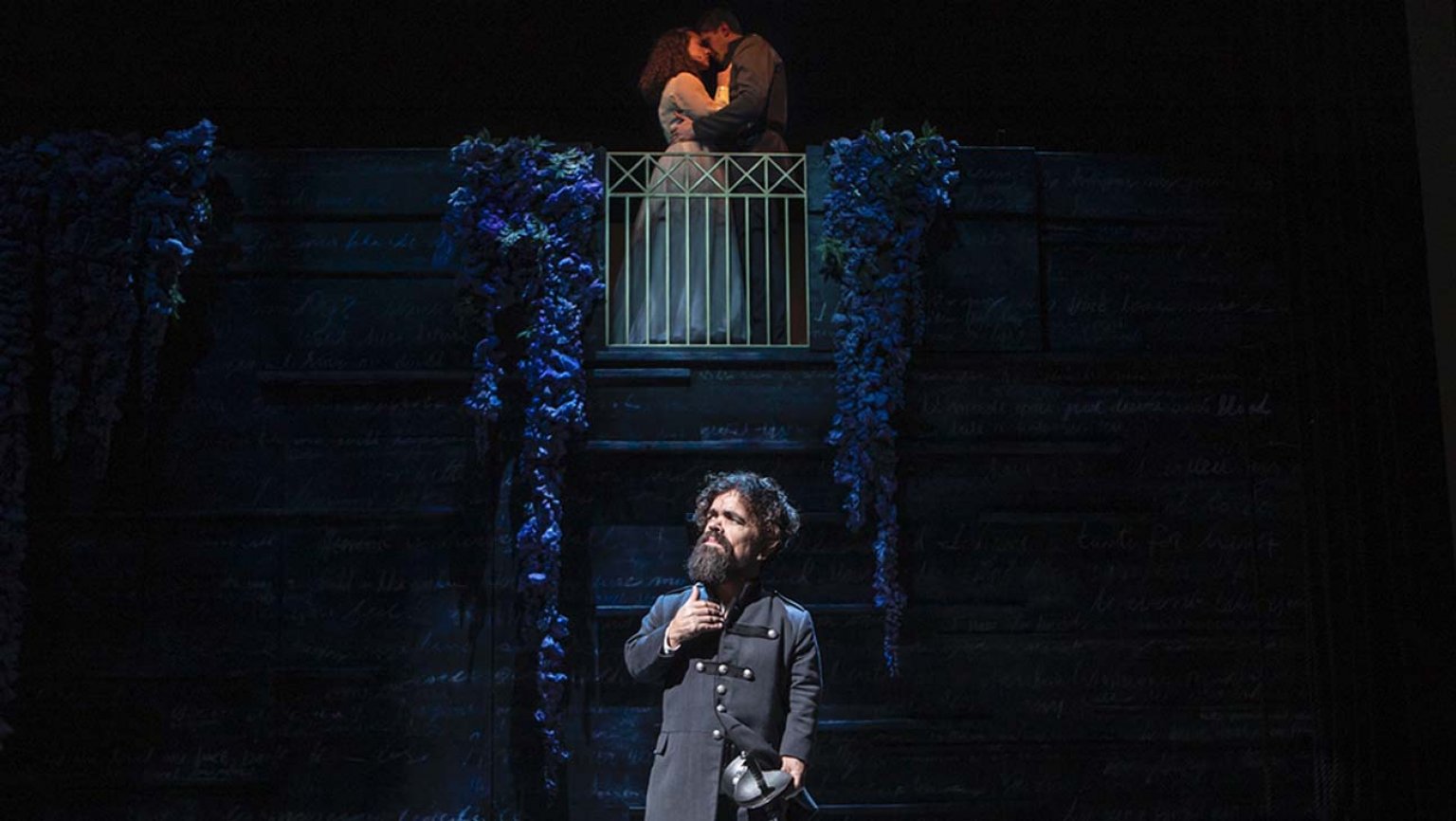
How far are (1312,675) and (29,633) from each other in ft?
14.3

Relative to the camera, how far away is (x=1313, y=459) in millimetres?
4848

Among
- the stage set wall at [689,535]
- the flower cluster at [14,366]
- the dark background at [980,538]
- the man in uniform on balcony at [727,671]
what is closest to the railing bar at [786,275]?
the stage set wall at [689,535]

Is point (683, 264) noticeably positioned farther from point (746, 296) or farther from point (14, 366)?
point (14, 366)

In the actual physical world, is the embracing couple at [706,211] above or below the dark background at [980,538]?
above

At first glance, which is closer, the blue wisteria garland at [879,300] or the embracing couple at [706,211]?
the blue wisteria garland at [879,300]

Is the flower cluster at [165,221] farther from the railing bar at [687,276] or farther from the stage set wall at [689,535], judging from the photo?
the railing bar at [687,276]

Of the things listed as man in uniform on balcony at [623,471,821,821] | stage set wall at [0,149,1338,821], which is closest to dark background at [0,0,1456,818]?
stage set wall at [0,149,1338,821]

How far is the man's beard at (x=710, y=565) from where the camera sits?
3.91m

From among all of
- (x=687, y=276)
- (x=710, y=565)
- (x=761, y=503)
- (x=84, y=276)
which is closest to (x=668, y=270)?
(x=687, y=276)

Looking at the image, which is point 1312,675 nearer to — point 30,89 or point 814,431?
point 814,431

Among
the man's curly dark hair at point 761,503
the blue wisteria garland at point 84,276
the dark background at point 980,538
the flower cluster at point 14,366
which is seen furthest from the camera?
the blue wisteria garland at point 84,276

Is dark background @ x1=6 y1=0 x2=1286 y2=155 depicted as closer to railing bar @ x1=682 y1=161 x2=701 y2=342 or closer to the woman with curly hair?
the woman with curly hair

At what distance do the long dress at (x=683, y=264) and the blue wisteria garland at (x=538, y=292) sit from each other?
25 cm

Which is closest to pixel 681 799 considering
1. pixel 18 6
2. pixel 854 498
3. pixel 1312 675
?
pixel 854 498
